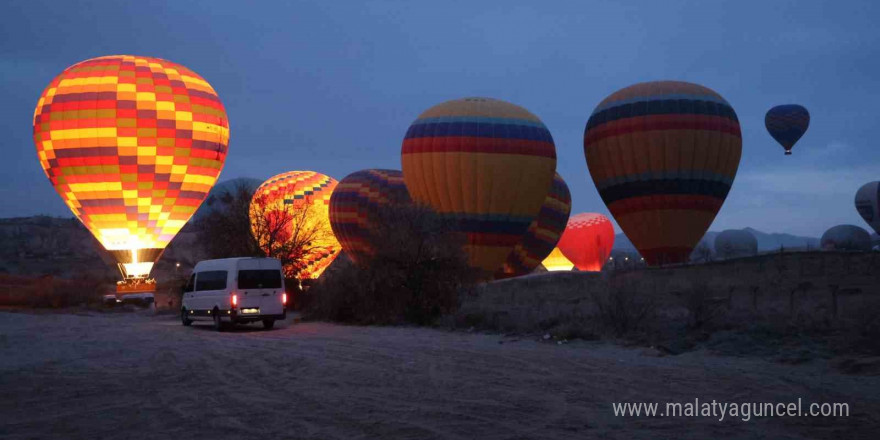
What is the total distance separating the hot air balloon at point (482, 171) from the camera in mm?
35531

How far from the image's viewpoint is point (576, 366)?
11977 millimetres

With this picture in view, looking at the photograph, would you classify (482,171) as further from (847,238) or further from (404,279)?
(847,238)

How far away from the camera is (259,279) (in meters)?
22.2

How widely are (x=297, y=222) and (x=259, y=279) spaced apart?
45.9ft

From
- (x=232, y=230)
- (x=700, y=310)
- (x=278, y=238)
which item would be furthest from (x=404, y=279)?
(x=232, y=230)

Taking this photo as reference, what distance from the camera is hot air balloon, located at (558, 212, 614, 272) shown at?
6247cm

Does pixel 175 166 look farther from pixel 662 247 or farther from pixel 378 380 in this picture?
pixel 378 380

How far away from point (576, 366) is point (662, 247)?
2744 cm

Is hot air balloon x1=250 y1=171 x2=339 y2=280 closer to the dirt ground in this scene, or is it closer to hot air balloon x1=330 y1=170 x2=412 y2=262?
hot air balloon x1=330 y1=170 x2=412 y2=262

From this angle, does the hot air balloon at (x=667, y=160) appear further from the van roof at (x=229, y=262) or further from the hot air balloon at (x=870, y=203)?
the hot air balloon at (x=870, y=203)

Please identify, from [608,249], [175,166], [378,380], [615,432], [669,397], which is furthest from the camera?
[608,249]

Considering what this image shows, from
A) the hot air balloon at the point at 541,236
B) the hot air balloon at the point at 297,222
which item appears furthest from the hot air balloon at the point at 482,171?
the hot air balloon at the point at 541,236

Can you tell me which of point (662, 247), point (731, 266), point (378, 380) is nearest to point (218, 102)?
point (662, 247)

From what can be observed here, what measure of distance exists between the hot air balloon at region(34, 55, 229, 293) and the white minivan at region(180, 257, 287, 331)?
41.9ft
